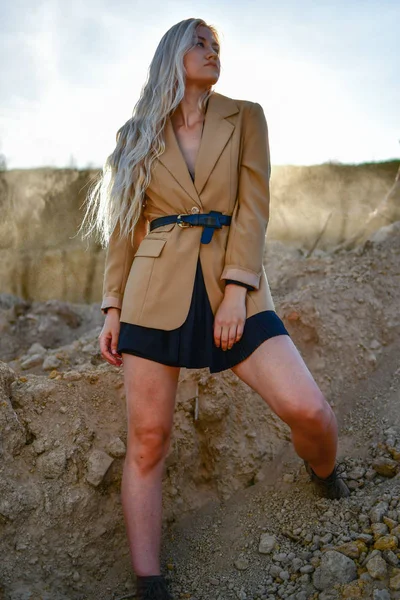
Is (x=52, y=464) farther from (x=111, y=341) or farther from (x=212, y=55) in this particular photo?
(x=212, y=55)

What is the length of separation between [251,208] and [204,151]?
0.28 meters

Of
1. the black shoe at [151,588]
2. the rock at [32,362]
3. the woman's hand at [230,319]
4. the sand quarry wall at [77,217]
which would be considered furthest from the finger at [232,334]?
the sand quarry wall at [77,217]

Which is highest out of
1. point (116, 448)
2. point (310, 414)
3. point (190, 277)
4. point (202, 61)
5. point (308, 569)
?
point (202, 61)

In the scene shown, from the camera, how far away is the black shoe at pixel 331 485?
2.44 m

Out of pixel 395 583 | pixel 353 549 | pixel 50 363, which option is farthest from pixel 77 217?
pixel 395 583

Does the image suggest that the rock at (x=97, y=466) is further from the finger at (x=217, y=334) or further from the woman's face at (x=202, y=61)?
the woman's face at (x=202, y=61)

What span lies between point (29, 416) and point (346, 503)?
152 cm

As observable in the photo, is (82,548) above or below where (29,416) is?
below

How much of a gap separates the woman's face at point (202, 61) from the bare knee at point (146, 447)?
1388 millimetres

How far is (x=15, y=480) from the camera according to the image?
245 centimetres

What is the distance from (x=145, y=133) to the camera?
2.19 meters

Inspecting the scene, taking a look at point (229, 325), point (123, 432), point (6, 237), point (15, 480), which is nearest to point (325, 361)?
point (123, 432)

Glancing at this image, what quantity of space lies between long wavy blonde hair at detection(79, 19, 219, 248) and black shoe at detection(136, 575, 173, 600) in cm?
132

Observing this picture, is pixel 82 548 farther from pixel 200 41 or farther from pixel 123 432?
pixel 200 41
